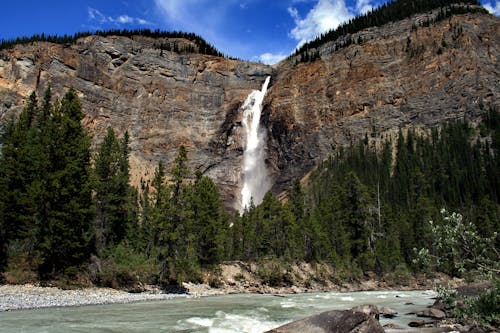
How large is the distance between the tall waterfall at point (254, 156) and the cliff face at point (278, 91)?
2.51 metres

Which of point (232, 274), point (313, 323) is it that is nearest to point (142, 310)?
point (313, 323)

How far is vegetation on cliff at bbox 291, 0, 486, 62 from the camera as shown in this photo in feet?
371

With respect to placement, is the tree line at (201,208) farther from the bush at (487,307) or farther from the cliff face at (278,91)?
the cliff face at (278,91)

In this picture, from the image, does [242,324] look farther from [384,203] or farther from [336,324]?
[384,203]

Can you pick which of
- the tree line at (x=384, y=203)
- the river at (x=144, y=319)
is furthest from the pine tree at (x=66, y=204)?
the tree line at (x=384, y=203)

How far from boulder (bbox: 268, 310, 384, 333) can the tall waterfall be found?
94165 mm

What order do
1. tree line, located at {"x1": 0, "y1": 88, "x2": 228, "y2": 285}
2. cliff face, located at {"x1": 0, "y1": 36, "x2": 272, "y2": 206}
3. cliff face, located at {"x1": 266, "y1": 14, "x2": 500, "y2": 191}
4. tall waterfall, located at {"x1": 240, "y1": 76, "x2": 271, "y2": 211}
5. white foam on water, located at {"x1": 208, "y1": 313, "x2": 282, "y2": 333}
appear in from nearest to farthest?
white foam on water, located at {"x1": 208, "y1": 313, "x2": 282, "y2": 333}, tree line, located at {"x1": 0, "y1": 88, "x2": 228, "y2": 285}, cliff face, located at {"x1": 266, "y1": 14, "x2": 500, "y2": 191}, cliff face, located at {"x1": 0, "y1": 36, "x2": 272, "y2": 206}, tall waterfall, located at {"x1": 240, "y1": 76, "x2": 271, "y2": 211}

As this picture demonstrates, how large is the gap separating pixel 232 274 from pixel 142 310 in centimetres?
2238

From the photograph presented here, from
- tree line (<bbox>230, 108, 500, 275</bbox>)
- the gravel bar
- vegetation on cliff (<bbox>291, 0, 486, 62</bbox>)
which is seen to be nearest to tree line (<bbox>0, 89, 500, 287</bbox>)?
tree line (<bbox>230, 108, 500, 275</bbox>)

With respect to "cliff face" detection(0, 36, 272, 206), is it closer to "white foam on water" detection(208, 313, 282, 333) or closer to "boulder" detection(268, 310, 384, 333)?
"white foam on water" detection(208, 313, 282, 333)

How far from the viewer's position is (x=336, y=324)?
10.1 metres

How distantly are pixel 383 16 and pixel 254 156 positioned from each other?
2520 inches

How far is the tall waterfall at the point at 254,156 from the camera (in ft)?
362

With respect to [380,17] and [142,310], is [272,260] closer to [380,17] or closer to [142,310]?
[142,310]
